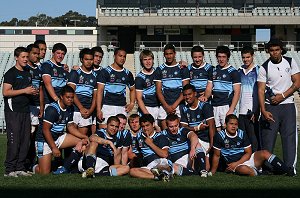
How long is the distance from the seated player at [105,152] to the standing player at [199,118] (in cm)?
116

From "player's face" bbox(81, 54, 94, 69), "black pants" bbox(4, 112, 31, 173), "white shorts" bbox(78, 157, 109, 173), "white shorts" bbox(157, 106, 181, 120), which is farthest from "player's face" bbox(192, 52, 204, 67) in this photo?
"black pants" bbox(4, 112, 31, 173)

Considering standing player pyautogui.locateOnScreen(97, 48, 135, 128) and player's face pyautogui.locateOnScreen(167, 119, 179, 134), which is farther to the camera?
standing player pyautogui.locateOnScreen(97, 48, 135, 128)

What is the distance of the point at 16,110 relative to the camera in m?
9.59

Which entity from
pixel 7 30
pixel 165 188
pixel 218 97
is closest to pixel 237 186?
pixel 165 188

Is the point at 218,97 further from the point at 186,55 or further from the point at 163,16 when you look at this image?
the point at 163,16

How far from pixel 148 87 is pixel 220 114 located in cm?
133

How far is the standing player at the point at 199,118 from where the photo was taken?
10070 mm

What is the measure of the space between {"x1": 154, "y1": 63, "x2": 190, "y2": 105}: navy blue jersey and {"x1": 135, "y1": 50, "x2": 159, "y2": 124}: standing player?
0.15m

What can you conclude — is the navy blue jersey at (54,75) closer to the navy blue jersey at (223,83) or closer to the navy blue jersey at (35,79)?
the navy blue jersey at (35,79)

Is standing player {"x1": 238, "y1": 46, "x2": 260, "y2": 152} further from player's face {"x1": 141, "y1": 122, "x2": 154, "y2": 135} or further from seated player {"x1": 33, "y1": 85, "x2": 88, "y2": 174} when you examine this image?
seated player {"x1": 33, "y1": 85, "x2": 88, "y2": 174}

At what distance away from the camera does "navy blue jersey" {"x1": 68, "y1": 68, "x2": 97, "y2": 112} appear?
10.5m

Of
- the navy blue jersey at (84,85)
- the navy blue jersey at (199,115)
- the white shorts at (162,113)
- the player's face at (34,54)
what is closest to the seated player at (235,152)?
the navy blue jersey at (199,115)

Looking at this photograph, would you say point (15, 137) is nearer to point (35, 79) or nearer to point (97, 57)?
point (35, 79)

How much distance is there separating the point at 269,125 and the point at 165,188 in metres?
2.59
